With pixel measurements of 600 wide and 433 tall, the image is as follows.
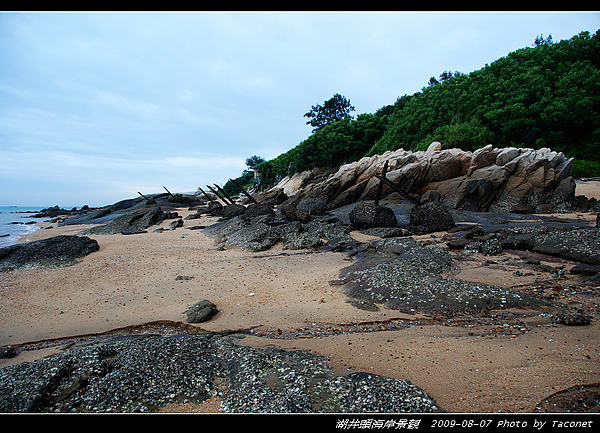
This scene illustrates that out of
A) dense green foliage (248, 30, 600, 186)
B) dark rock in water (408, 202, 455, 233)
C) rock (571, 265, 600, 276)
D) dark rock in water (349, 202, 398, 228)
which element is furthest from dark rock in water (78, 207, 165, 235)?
dense green foliage (248, 30, 600, 186)

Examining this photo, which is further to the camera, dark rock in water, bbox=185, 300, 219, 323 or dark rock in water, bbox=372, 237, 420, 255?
dark rock in water, bbox=372, 237, 420, 255

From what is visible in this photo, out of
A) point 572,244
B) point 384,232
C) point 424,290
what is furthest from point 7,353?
point 572,244

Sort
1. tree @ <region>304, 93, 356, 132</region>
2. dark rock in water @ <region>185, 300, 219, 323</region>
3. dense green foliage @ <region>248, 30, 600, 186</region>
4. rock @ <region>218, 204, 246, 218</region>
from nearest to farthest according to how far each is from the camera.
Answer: dark rock in water @ <region>185, 300, 219, 323</region>
rock @ <region>218, 204, 246, 218</region>
dense green foliage @ <region>248, 30, 600, 186</region>
tree @ <region>304, 93, 356, 132</region>

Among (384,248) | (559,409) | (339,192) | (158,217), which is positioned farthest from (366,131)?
(559,409)

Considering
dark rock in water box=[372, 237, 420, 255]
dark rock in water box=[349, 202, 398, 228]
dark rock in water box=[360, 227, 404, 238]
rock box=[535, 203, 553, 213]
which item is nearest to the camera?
dark rock in water box=[372, 237, 420, 255]

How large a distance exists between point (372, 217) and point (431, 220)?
88.2 inches

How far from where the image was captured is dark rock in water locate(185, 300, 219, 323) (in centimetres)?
503

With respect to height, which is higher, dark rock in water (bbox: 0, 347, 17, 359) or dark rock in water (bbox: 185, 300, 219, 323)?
dark rock in water (bbox: 0, 347, 17, 359)

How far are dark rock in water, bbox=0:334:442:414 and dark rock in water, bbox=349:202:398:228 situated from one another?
938 centimetres

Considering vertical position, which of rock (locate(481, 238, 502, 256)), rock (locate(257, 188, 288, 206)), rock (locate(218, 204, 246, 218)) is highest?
rock (locate(257, 188, 288, 206))

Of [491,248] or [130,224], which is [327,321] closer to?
[491,248]

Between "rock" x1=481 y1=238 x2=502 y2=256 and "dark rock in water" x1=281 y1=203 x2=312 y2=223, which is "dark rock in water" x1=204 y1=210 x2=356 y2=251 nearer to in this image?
"dark rock in water" x1=281 y1=203 x2=312 y2=223

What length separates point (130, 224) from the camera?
17.9 m
